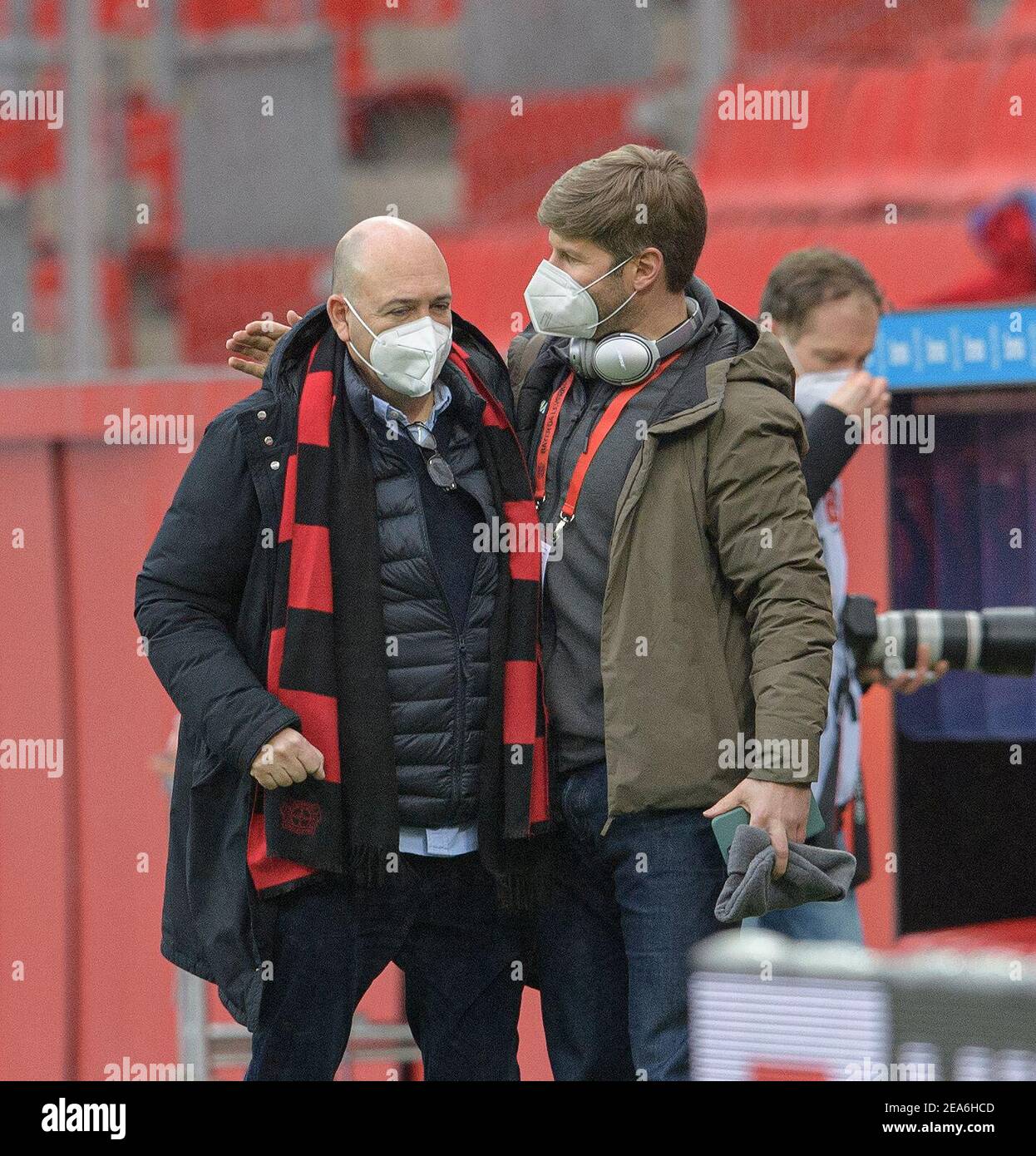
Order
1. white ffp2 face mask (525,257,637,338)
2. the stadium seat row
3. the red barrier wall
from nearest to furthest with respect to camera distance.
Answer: white ffp2 face mask (525,257,637,338) → the red barrier wall → the stadium seat row

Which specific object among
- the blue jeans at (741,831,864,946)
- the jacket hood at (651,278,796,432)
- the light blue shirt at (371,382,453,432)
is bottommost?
the blue jeans at (741,831,864,946)

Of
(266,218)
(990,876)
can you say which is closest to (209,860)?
(990,876)

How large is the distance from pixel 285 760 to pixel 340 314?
69 cm

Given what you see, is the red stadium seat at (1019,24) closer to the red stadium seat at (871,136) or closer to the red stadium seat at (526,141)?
the red stadium seat at (871,136)

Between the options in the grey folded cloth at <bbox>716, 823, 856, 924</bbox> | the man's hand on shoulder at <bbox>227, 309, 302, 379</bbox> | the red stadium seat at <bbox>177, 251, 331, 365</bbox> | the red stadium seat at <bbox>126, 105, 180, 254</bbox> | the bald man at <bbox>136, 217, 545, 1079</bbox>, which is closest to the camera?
the grey folded cloth at <bbox>716, 823, 856, 924</bbox>

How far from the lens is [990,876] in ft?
14.9

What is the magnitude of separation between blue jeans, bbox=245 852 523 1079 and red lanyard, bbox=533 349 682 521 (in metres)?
0.58

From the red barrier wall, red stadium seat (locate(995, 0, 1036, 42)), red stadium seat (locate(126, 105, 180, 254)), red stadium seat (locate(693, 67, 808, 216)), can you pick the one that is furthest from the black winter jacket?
red stadium seat (locate(126, 105, 180, 254))

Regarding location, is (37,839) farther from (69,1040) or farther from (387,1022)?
(387,1022)

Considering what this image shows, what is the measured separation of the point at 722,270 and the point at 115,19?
9088mm

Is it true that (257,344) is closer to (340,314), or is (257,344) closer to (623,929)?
(340,314)

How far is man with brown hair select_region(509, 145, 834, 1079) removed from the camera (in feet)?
9.84

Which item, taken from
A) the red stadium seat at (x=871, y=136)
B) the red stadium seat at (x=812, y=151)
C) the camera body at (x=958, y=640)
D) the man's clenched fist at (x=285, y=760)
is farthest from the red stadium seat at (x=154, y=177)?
the man's clenched fist at (x=285, y=760)

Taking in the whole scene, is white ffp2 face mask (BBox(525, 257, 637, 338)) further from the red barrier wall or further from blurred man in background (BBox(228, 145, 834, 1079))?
the red barrier wall
